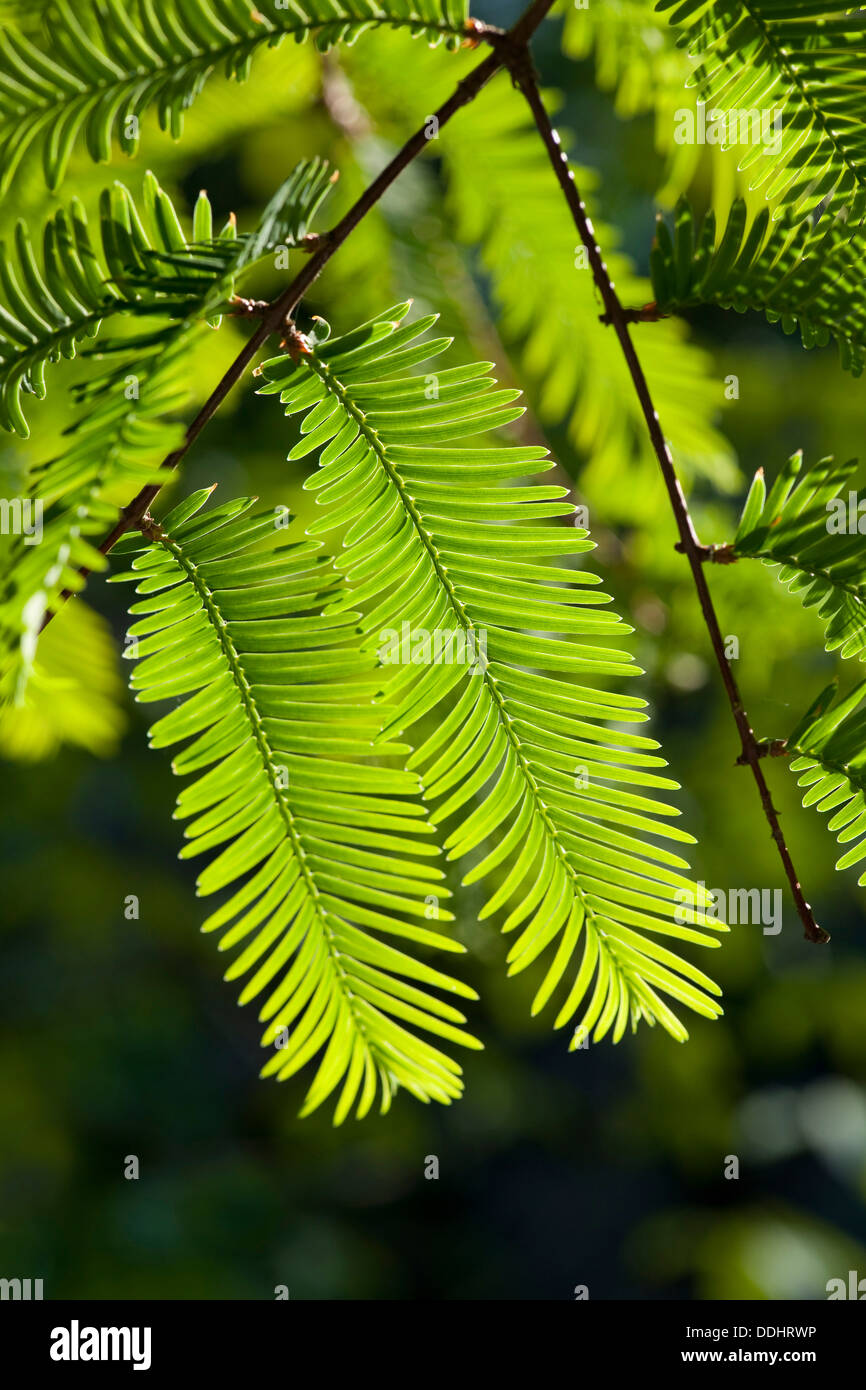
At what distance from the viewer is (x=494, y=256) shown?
0.96 meters

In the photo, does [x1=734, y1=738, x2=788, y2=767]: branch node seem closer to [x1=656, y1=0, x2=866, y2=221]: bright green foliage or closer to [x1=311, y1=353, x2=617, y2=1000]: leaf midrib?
[x1=311, y1=353, x2=617, y2=1000]: leaf midrib

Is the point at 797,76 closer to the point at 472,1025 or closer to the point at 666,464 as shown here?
the point at 666,464

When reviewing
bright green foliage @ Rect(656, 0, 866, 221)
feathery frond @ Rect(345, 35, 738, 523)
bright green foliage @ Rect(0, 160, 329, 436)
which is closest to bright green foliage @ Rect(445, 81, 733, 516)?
feathery frond @ Rect(345, 35, 738, 523)

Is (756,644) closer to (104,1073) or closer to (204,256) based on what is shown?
(204,256)

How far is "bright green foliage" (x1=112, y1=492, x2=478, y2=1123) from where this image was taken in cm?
44

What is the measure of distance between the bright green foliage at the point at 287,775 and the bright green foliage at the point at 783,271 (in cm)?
21

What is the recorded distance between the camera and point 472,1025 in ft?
8.21

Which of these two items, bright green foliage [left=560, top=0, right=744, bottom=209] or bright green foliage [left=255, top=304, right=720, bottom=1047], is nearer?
bright green foliage [left=255, top=304, right=720, bottom=1047]

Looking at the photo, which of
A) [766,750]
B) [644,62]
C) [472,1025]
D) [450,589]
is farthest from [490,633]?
[472,1025]

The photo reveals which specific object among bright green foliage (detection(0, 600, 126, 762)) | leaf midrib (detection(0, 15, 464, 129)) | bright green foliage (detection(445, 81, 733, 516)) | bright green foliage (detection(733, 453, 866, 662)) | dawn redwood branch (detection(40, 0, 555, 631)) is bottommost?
bright green foliage (detection(733, 453, 866, 662))

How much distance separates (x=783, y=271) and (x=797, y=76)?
0.09 metres

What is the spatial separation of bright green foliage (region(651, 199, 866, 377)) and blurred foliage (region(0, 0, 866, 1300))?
53cm

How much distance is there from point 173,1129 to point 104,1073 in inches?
11.9

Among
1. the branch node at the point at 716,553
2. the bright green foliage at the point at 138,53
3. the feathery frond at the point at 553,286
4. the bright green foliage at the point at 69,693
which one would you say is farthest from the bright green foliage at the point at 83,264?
the feathery frond at the point at 553,286
